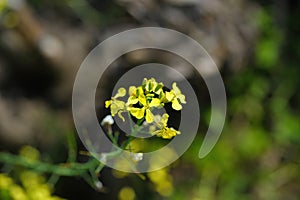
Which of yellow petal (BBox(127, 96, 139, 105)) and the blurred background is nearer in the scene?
yellow petal (BBox(127, 96, 139, 105))

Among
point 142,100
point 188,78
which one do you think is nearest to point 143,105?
point 142,100

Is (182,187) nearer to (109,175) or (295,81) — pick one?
(109,175)

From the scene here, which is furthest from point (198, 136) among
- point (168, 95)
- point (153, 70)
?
point (168, 95)

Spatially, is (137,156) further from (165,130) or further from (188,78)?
(188,78)

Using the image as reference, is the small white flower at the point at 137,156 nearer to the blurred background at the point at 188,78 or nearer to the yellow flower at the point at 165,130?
the yellow flower at the point at 165,130

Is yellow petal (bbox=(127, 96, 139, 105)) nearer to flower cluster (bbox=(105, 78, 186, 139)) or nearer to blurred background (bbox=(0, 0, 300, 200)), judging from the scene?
flower cluster (bbox=(105, 78, 186, 139))

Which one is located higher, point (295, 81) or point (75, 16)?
point (295, 81)

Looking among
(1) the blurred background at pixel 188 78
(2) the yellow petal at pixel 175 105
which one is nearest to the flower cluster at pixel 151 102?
(2) the yellow petal at pixel 175 105

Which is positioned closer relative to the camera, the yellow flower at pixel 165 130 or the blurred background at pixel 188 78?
the yellow flower at pixel 165 130

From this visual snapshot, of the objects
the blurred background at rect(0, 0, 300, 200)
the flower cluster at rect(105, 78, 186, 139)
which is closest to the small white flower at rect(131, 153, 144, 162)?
the flower cluster at rect(105, 78, 186, 139)
